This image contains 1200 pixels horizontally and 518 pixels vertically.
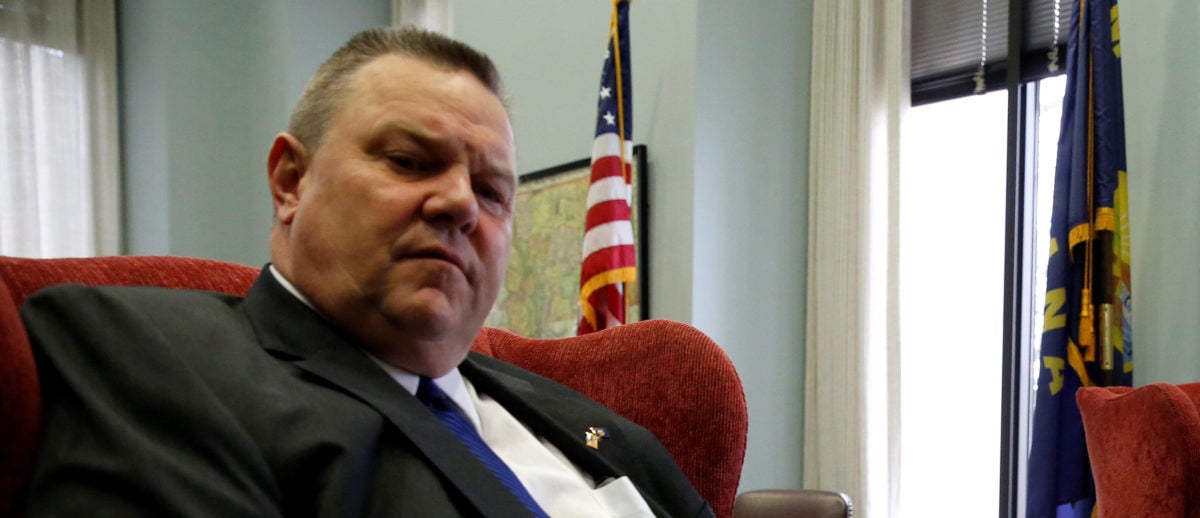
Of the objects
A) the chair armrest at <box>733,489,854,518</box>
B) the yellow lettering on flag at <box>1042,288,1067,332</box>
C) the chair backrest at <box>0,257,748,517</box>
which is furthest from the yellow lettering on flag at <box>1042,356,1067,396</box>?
the chair backrest at <box>0,257,748,517</box>

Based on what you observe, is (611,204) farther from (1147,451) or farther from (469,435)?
(469,435)

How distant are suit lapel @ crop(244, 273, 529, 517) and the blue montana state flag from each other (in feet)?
8.48

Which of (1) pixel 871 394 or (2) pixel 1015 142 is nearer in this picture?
(2) pixel 1015 142

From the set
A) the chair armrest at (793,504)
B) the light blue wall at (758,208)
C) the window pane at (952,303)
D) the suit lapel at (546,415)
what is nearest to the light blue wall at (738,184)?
the light blue wall at (758,208)

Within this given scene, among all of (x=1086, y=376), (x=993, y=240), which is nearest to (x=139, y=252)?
(x=993, y=240)

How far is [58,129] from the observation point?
683 cm

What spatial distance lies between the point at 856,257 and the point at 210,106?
5.04 m

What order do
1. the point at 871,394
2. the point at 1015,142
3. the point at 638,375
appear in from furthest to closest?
1. the point at 871,394
2. the point at 1015,142
3. the point at 638,375

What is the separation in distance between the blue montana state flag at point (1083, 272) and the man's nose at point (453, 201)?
8.30ft

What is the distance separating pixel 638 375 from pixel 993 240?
120 inches

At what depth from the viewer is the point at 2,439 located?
32.8 inches

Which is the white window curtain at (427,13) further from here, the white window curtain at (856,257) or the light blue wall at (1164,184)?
the light blue wall at (1164,184)

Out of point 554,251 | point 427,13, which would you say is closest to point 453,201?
point 554,251

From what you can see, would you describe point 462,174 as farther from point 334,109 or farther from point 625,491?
point 625,491
